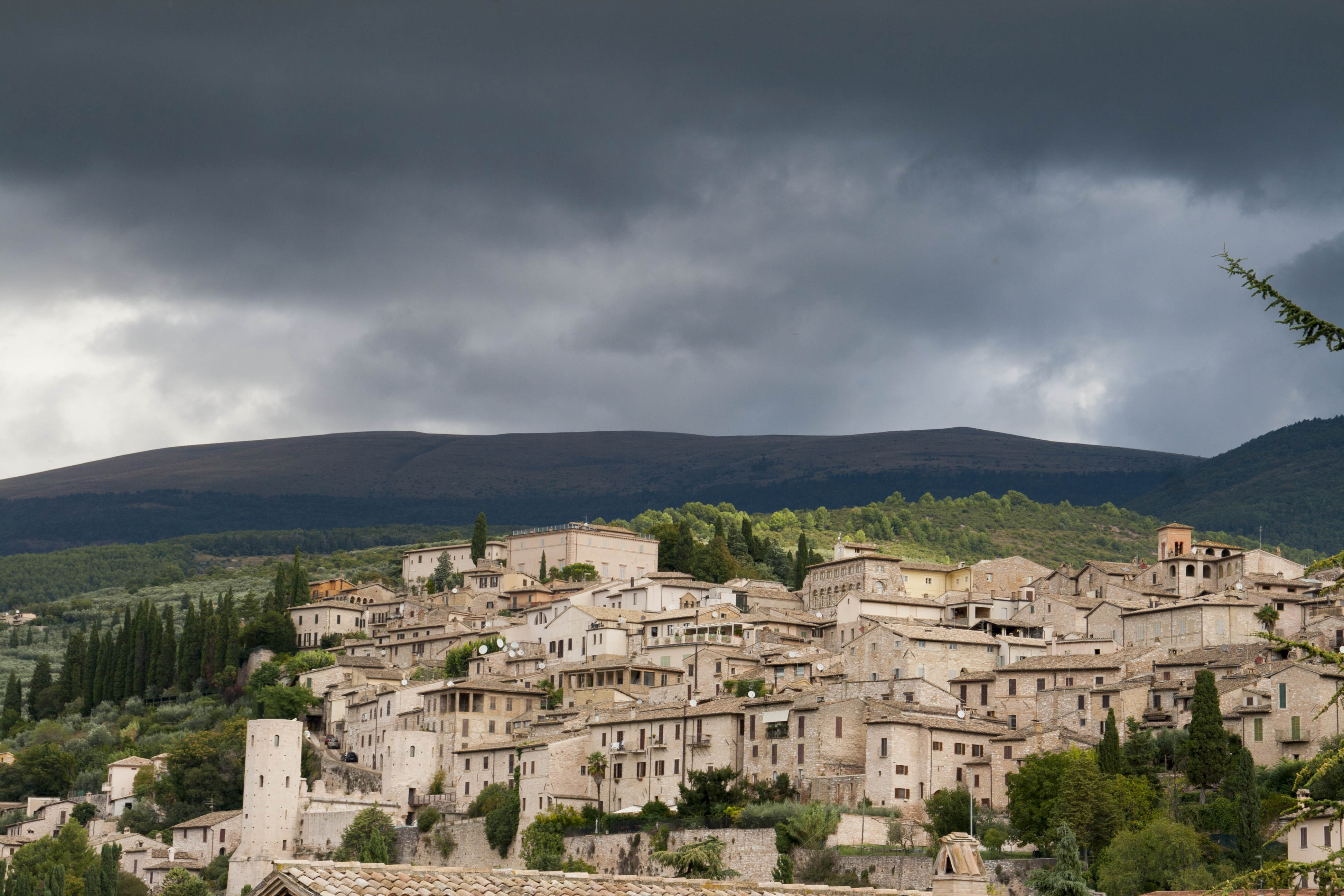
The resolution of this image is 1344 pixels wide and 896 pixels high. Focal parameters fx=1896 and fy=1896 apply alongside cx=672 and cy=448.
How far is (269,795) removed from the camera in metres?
87.6

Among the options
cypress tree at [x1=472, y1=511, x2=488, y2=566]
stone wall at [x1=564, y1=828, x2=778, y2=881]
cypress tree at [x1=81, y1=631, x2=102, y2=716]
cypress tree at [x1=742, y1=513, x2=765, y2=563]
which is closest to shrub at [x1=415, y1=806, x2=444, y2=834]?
stone wall at [x1=564, y1=828, x2=778, y2=881]

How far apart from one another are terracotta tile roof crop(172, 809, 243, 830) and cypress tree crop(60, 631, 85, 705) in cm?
3406

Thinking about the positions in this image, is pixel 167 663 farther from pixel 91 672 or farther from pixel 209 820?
pixel 209 820

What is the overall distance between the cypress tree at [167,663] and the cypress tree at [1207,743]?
73020mm

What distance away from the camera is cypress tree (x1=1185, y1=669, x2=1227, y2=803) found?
2662 inches

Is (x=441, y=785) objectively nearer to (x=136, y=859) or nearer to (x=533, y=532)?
(x=136, y=859)

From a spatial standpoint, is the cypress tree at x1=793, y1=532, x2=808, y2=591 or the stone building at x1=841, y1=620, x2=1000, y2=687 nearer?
the stone building at x1=841, y1=620, x2=1000, y2=687

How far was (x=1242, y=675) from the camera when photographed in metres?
75.9

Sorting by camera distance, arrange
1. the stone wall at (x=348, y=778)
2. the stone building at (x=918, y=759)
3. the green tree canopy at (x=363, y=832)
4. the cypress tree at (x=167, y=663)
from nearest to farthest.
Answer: the stone building at (x=918, y=759) < the green tree canopy at (x=363, y=832) < the stone wall at (x=348, y=778) < the cypress tree at (x=167, y=663)

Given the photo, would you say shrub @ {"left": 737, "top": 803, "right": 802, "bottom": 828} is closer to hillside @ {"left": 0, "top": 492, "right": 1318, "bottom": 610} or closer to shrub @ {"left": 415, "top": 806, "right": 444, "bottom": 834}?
shrub @ {"left": 415, "top": 806, "right": 444, "bottom": 834}

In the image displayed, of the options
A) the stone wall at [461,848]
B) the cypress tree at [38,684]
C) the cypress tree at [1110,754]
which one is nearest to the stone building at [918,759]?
the cypress tree at [1110,754]

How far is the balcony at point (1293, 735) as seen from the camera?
69.1 m

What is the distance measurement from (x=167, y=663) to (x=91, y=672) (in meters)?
6.41

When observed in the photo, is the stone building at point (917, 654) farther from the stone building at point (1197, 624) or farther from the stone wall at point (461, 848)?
the stone wall at point (461, 848)
